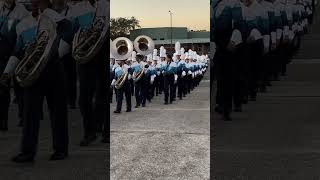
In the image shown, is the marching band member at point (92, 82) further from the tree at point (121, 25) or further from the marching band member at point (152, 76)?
the marching band member at point (152, 76)

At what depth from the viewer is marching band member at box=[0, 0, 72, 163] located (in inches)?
122

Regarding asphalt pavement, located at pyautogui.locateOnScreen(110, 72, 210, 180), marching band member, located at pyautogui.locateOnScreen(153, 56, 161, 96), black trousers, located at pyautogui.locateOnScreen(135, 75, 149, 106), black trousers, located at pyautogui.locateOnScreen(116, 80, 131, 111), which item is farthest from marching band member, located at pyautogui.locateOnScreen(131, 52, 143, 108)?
asphalt pavement, located at pyautogui.locateOnScreen(110, 72, 210, 180)

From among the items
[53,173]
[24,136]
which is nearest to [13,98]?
[24,136]

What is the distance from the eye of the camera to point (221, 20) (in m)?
3.05

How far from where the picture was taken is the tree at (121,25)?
10.2 feet

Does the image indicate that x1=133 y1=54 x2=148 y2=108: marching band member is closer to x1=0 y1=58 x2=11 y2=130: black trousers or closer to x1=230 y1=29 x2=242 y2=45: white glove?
x1=0 y1=58 x2=11 y2=130: black trousers

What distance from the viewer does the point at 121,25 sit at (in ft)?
10.6

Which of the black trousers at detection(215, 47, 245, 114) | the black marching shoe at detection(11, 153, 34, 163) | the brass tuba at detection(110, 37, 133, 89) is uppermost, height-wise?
the brass tuba at detection(110, 37, 133, 89)

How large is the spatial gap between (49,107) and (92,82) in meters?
0.30

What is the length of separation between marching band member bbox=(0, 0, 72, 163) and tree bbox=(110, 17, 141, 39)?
0.26m

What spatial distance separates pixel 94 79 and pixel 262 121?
1.05 metres

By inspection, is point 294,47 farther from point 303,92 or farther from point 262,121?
point 262,121

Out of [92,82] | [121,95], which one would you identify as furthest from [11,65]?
[121,95]

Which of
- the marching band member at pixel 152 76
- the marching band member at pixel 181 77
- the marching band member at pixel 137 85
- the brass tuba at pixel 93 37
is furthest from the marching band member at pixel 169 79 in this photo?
the brass tuba at pixel 93 37
